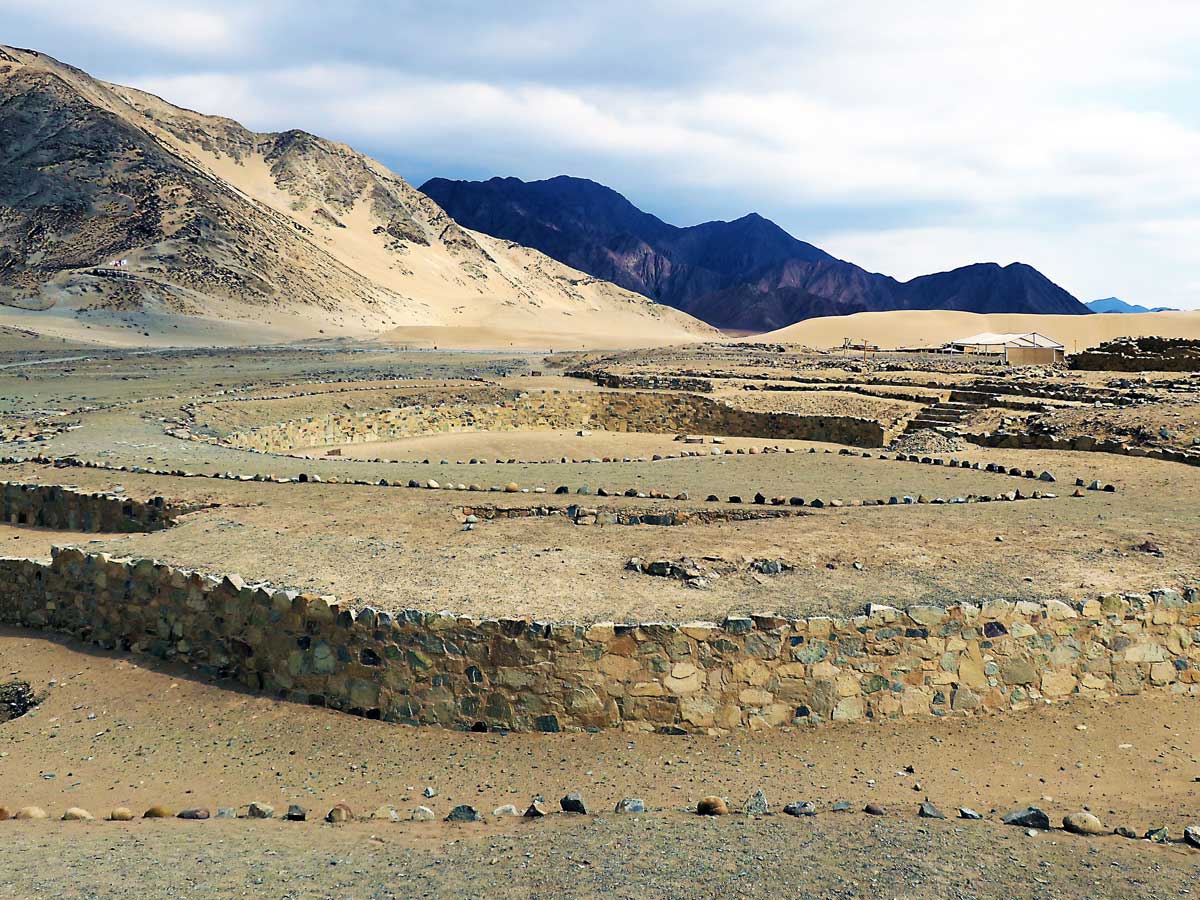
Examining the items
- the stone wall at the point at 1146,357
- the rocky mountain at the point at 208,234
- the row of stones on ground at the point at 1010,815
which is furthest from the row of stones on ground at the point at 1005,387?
the rocky mountain at the point at 208,234

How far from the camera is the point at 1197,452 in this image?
16.4 meters

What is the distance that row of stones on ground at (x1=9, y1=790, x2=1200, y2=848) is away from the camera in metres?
5.38

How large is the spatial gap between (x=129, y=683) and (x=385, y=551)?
2519 mm

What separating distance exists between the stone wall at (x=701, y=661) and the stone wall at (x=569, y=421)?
14077 millimetres

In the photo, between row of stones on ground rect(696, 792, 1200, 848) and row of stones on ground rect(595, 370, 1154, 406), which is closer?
row of stones on ground rect(696, 792, 1200, 848)

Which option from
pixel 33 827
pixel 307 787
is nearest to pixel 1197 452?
pixel 307 787

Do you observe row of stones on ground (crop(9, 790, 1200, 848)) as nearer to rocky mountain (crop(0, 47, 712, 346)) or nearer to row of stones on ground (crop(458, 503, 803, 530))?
row of stones on ground (crop(458, 503, 803, 530))

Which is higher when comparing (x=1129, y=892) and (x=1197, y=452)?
(x=1197, y=452)

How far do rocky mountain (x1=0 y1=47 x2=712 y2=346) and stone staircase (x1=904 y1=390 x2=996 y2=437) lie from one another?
5964 centimetres

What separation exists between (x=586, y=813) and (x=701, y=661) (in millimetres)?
1771

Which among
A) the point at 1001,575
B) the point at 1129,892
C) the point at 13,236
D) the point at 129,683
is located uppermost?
the point at 13,236

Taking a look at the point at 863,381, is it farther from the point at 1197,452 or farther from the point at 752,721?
the point at 752,721

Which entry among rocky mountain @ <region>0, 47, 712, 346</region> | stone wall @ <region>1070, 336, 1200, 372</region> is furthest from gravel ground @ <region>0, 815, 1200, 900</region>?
rocky mountain @ <region>0, 47, 712, 346</region>

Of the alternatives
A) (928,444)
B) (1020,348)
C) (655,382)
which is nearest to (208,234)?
(655,382)
